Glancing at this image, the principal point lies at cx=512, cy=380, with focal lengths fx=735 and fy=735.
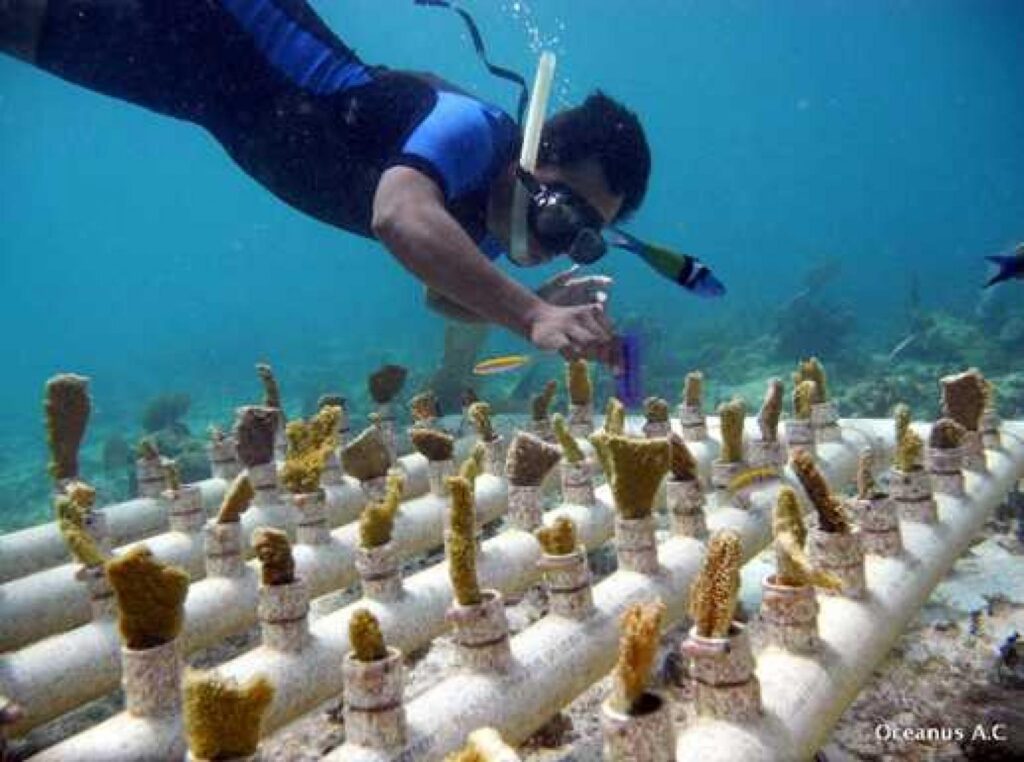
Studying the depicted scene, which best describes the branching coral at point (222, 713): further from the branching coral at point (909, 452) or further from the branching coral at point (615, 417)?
the branching coral at point (909, 452)

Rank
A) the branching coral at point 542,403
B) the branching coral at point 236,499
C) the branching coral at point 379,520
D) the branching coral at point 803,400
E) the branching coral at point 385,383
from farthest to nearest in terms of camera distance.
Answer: the branching coral at point 385,383 < the branching coral at point 542,403 < the branching coral at point 803,400 < the branching coral at point 236,499 < the branching coral at point 379,520

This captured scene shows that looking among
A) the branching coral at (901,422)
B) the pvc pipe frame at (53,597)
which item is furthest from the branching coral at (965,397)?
the pvc pipe frame at (53,597)

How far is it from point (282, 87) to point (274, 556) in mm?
3373

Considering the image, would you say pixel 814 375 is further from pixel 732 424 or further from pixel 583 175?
pixel 583 175

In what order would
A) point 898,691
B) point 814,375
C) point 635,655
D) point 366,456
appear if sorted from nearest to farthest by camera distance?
point 635,655 → point 898,691 → point 366,456 → point 814,375

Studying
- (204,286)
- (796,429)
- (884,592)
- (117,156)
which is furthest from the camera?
(204,286)

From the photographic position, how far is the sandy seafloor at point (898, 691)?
2672 millimetres

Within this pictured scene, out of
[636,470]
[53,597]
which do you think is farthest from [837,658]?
[53,597]

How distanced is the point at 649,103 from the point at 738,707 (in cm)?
14787

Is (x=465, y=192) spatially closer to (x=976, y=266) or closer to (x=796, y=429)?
(x=796, y=429)

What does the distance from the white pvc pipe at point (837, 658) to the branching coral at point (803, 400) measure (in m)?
0.82

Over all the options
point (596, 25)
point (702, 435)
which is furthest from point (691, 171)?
point (702, 435)

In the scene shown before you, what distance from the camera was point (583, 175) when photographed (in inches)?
174

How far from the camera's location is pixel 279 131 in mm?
4750
